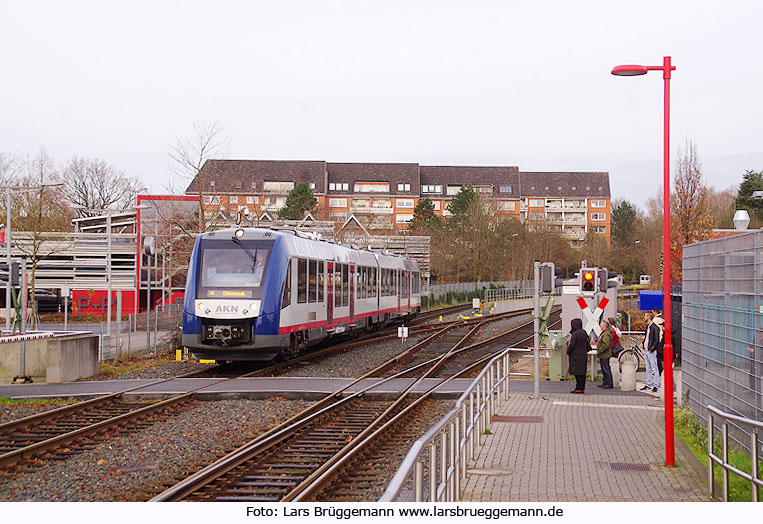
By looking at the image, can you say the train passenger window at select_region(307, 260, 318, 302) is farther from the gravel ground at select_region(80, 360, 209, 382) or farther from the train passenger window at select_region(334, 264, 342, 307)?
the gravel ground at select_region(80, 360, 209, 382)

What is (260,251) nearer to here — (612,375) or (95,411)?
(95,411)

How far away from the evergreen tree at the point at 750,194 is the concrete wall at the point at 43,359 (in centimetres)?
4534

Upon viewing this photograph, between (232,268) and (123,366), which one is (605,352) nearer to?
(232,268)

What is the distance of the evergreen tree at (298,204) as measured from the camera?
85.1 m

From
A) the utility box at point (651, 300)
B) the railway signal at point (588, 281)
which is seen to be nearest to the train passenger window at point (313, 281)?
the railway signal at point (588, 281)

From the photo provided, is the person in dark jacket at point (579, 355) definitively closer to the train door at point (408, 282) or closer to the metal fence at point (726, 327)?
the metal fence at point (726, 327)

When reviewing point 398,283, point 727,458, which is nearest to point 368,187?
point 398,283

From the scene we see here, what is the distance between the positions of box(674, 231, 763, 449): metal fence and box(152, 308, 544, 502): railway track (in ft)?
13.3

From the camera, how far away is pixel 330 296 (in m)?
25.3

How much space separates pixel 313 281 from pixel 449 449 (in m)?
15.3

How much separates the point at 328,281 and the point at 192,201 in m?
22.4

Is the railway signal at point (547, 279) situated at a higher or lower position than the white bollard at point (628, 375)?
higher

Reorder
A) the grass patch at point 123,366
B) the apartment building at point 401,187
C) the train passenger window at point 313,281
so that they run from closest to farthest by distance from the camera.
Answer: the grass patch at point 123,366, the train passenger window at point 313,281, the apartment building at point 401,187

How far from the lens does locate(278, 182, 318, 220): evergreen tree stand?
85.1 m
